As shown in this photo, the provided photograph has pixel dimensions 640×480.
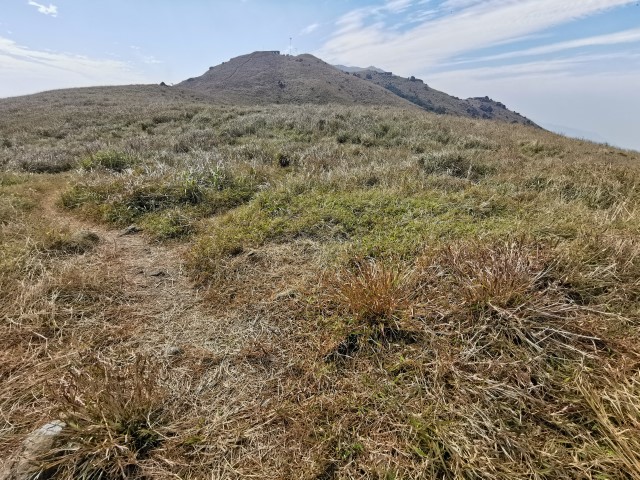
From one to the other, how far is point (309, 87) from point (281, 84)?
16.5 ft

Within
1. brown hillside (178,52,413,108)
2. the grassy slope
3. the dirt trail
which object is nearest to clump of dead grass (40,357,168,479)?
the grassy slope

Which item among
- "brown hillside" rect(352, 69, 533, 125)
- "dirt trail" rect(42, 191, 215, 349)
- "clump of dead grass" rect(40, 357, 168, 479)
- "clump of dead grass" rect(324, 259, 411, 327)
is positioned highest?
"brown hillside" rect(352, 69, 533, 125)

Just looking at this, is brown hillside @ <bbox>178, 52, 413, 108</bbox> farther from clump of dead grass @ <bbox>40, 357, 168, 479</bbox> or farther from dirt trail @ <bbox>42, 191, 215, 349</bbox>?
clump of dead grass @ <bbox>40, 357, 168, 479</bbox>

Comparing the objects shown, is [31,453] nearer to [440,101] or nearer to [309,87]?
[309,87]

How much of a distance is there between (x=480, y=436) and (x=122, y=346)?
3125 millimetres

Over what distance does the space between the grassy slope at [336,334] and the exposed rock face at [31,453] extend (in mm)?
96

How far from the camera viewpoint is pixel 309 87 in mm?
55656

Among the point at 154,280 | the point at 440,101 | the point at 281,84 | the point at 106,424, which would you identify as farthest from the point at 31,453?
the point at 440,101

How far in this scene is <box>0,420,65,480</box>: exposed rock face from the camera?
87.1 inches

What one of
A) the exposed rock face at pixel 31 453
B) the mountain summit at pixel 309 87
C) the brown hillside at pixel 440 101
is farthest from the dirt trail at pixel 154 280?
the brown hillside at pixel 440 101

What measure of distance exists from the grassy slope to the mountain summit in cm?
3764

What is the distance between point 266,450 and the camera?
246 centimetres

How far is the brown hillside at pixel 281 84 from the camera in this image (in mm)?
50344

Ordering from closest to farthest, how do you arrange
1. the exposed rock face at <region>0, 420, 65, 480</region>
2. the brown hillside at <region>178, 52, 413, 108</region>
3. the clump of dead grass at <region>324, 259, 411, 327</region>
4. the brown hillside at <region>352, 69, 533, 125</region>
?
the exposed rock face at <region>0, 420, 65, 480</region> < the clump of dead grass at <region>324, 259, 411, 327</region> < the brown hillside at <region>178, 52, 413, 108</region> < the brown hillside at <region>352, 69, 533, 125</region>
